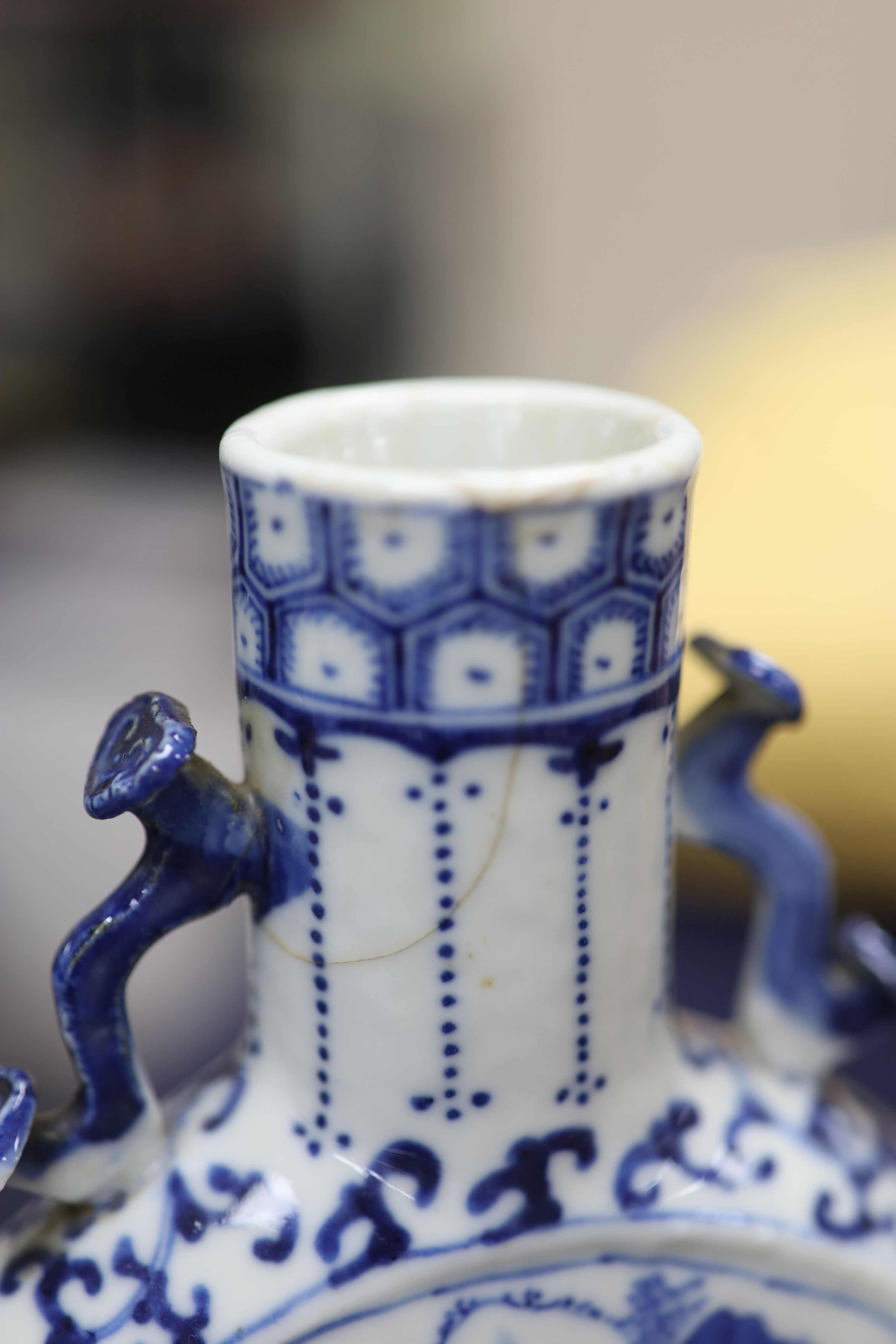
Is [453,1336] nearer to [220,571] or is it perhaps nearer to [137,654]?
[137,654]

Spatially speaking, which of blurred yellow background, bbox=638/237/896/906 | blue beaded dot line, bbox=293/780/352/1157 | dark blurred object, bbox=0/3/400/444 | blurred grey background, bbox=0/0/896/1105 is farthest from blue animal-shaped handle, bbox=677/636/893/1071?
dark blurred object, bbox=0/3/400/444

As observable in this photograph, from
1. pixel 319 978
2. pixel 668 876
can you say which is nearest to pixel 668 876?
pixel 668 876

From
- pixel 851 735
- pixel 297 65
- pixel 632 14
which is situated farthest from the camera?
pixel 297 65

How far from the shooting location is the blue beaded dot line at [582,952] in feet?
1.11

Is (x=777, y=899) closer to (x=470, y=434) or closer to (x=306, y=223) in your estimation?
(x=470, y=434)

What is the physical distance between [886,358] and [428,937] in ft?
2.62

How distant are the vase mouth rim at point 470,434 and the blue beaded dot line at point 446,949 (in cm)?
8

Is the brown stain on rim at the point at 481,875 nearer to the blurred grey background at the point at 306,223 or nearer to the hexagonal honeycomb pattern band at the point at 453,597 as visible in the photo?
the hexagonal honeycomb pattern band at the point at 453,597

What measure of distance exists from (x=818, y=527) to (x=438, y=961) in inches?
29.9

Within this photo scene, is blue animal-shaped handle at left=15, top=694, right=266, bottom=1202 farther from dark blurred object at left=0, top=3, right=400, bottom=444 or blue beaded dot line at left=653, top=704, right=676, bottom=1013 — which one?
dark blurred object at left=0, top=3, right=400, bottom=444

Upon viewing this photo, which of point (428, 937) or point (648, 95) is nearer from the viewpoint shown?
point (428, 937)

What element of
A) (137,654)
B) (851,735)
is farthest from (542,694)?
(137,654)

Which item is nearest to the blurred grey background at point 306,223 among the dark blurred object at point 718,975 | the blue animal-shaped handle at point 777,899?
the dark blurred object at point 718,975

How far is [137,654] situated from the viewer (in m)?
1.25
